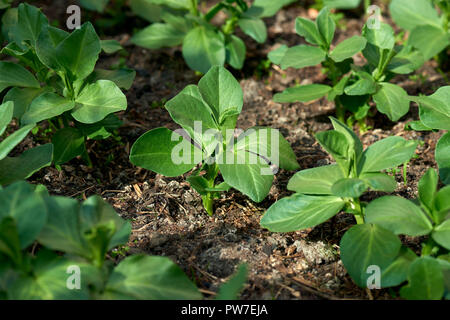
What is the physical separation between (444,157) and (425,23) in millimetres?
1114

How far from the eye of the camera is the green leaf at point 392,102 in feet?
8.08

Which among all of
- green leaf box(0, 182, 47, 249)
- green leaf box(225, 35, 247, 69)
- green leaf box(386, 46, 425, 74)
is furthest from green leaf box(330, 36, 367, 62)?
green leaf box(0, 182, 47, 249)

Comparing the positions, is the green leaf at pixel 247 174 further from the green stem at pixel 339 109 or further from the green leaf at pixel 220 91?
the green stem at pixel 339 109

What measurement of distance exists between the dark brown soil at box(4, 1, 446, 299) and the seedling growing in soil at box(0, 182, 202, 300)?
0.29 m

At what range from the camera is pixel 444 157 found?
218 cm

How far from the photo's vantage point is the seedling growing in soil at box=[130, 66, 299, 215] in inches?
80.4

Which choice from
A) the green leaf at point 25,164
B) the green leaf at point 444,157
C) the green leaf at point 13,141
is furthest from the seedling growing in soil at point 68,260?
the green leaf at point 444,157

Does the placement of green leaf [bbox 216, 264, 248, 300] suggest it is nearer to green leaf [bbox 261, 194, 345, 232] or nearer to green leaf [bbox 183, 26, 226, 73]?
green leaf [bbox 261, 194, 345, 232]

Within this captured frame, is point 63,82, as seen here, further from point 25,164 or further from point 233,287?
point 233,287

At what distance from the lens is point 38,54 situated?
216 centimetres

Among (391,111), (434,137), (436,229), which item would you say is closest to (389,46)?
(391,111)
